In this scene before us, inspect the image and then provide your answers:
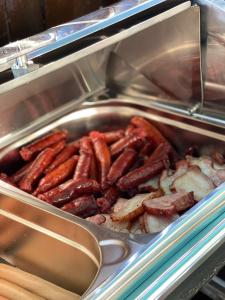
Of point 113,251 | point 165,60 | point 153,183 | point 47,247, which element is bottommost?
point 153,183

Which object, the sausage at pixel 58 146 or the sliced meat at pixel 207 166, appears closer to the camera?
the sliced meat at pixel 207 166

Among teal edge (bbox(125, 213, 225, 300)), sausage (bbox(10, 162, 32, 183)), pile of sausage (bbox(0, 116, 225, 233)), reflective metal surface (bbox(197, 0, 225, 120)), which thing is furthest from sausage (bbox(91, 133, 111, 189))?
teal edge (bbox(125, 213, 225, 300))

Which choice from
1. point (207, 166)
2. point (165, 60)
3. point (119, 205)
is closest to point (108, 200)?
point (119, 205)

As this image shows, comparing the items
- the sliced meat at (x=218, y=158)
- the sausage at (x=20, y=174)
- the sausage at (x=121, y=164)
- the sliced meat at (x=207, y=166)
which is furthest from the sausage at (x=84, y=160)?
the sliced meat at (x=218, y=158)

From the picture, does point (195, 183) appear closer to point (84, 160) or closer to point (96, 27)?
point (84, 160)

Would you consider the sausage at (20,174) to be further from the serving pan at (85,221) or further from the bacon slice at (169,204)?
the bacon slice at (169,204)

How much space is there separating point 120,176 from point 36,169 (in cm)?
38

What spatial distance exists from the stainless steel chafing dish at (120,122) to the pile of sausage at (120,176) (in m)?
0.12

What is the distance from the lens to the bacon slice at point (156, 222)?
79.4 inches

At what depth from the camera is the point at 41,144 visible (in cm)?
260

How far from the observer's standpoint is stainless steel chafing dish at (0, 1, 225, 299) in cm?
159

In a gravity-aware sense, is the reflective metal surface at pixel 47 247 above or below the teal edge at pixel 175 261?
below

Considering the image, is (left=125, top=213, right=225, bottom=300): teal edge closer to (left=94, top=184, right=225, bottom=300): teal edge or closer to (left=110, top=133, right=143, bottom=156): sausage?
(left=94, top=184, right=225, bottom=300): teal edge

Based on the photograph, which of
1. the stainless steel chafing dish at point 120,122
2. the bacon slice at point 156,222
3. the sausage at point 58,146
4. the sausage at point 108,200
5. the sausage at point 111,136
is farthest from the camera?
the sausage at point 111,136
